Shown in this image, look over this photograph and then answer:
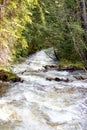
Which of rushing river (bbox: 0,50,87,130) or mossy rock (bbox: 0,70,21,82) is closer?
rushing river (bbox: 0,50,87,130)

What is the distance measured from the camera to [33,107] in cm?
773

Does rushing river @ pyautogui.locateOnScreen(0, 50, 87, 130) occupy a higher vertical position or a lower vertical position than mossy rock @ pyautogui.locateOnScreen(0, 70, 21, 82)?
lower

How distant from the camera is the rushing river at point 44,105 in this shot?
21.7 feet

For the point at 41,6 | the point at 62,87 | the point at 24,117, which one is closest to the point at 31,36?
the point at 41,6

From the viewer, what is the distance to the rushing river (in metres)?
6.61

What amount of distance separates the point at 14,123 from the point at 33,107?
4.22 feet

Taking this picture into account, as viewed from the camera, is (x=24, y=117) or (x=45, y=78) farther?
(x=45, y=78)

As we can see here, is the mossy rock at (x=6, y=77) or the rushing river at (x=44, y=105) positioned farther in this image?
the mossy rock at (x=6, y=77)

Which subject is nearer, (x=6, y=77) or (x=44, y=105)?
(x=44, y=105)

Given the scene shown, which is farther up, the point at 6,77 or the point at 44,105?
the point at 6,77

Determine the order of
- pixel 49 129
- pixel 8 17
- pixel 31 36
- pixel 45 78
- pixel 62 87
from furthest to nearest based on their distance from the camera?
1. pixel 31 36
2. pixel 45 78
3. pixel 62 87
4. pixel 8 17
5. pixel 49 129

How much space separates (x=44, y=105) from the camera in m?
7.96

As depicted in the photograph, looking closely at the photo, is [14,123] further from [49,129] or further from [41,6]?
[41,6]

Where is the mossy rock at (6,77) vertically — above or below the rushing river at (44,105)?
above
